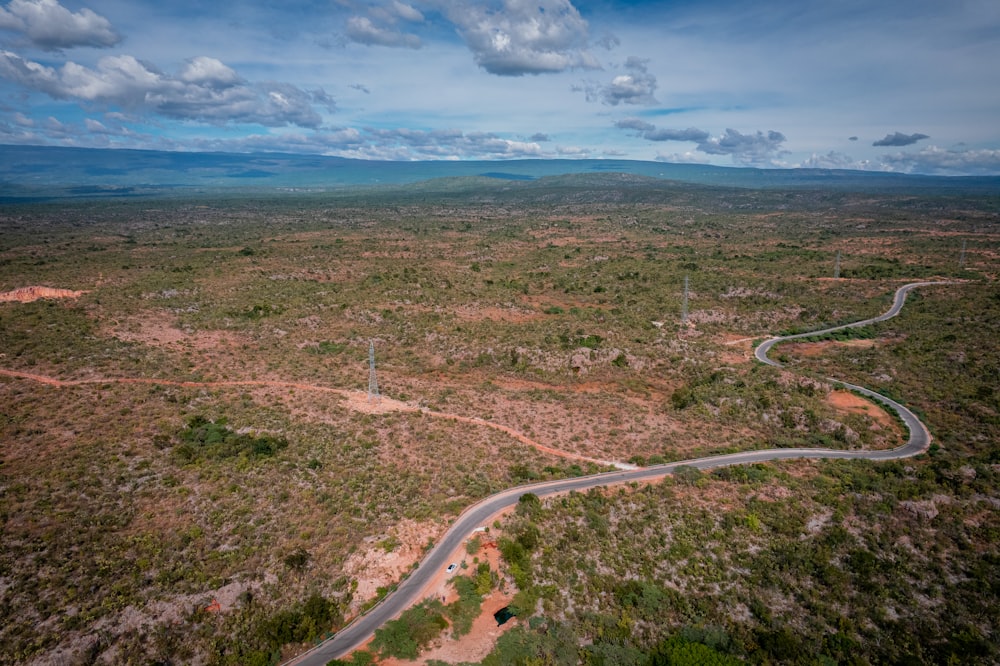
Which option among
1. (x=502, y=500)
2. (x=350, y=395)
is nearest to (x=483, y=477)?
(x=502, y=500)

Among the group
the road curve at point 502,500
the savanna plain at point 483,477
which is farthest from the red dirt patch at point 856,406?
the road curve at point 502,500

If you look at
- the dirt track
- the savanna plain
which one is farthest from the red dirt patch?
the dirt track

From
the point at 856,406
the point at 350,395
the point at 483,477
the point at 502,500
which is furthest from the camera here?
the point at 856,406

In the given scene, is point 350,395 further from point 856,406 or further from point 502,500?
point 856,406

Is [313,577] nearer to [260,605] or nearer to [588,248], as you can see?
[260,605]

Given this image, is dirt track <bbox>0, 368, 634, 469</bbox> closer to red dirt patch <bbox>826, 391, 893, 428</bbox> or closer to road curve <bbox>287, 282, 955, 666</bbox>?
road curve <bbox>287, 282, 955, 666</bbox>
